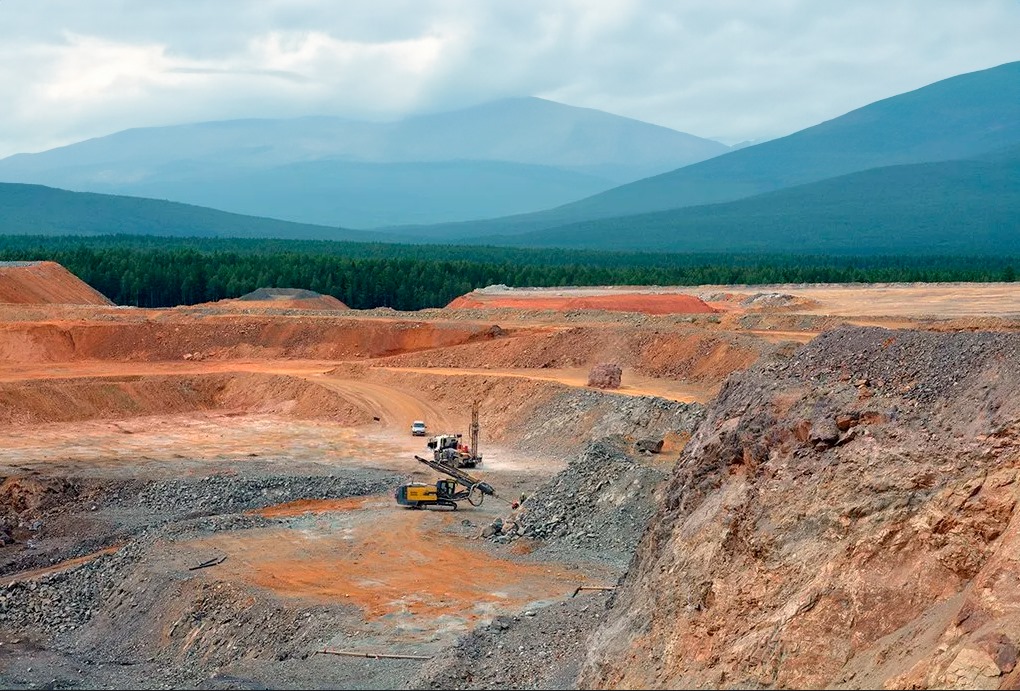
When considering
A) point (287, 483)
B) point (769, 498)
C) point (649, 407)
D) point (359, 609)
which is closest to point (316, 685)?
point (359, 609)

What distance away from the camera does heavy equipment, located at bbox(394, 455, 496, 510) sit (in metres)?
32.3

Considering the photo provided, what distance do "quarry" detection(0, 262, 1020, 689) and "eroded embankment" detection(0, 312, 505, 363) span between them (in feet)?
0.48

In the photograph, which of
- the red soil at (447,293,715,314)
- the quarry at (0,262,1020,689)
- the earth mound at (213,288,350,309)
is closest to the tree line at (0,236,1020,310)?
the earth mound at (213,288,350,309)

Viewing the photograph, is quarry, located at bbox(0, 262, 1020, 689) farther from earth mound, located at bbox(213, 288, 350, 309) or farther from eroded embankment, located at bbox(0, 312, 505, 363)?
earth mound, located at bbox(213, 288, 350, 309)

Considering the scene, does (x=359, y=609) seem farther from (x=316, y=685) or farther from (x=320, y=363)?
(x=320, y=363)

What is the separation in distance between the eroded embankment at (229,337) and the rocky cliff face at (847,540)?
4261cm

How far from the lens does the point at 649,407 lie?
40.2 meters

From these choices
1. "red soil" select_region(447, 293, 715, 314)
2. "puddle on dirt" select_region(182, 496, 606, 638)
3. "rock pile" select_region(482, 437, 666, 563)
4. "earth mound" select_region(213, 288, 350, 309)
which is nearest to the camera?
"puddle on dirt" select_region(182, 496, 606, 638)

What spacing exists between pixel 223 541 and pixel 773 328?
33.5 m

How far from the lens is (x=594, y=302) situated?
7050 cm

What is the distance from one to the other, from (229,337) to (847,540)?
49.6 metres

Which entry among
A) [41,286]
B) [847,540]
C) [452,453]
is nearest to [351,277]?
[41,286]

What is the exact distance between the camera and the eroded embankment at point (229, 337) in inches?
2235

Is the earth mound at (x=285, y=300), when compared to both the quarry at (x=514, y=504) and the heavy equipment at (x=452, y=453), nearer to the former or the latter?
the quarry at (x=514, y=504)
